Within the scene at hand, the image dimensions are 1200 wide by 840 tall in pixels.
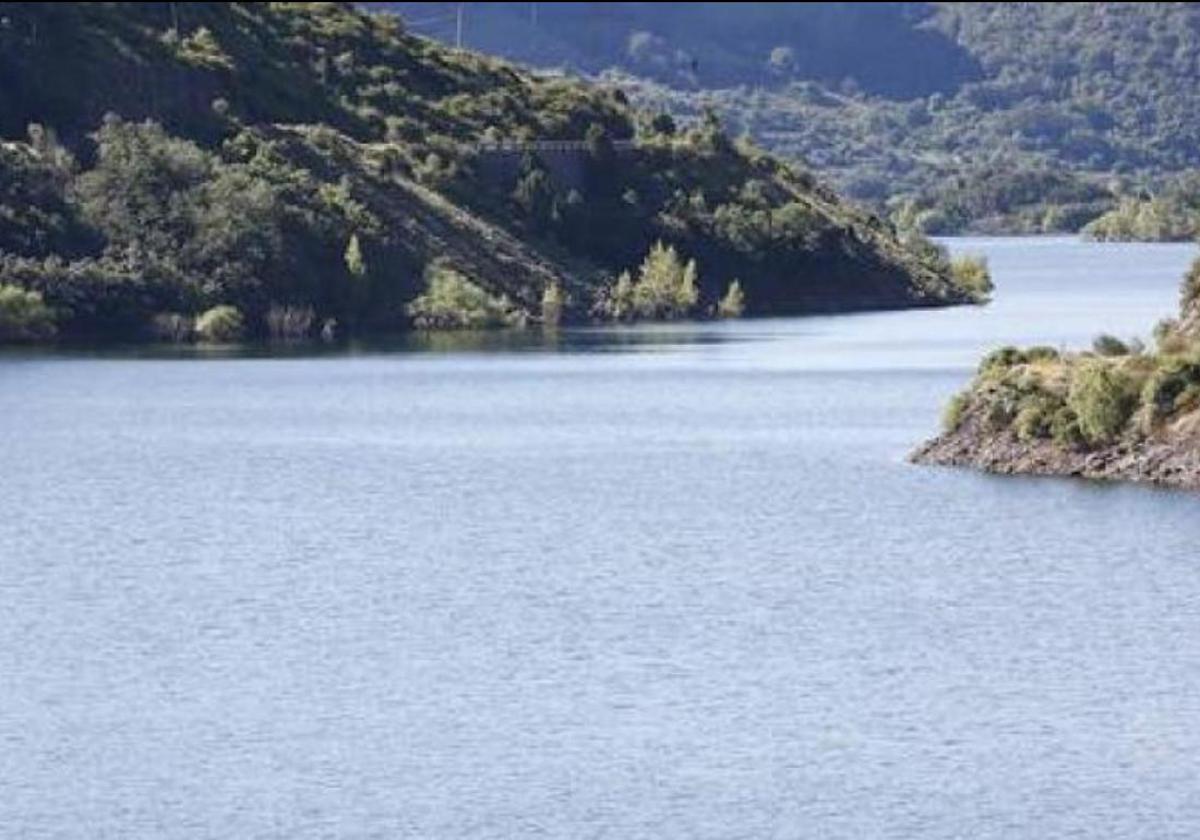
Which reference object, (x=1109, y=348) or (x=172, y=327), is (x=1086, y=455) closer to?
(x=1109, y=348)

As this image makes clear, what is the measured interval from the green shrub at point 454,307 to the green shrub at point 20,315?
1843cm

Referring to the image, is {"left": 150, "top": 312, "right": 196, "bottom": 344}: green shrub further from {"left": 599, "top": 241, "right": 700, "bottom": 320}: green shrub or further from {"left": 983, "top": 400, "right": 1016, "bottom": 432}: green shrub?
{"left": 983, "top": 400, "right": 1016, "bottom": 432}: green shrub

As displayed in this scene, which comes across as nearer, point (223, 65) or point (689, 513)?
point (689, 513)

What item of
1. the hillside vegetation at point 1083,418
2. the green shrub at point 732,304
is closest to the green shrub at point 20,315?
the green shrub at point 732,304

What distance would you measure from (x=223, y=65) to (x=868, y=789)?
13366 centimetres

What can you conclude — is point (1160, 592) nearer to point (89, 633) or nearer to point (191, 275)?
point (89, 633)

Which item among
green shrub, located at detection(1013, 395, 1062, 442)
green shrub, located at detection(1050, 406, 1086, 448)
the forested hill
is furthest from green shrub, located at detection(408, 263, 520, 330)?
green shrub, located at detection(1050, 406, 1086, 448)

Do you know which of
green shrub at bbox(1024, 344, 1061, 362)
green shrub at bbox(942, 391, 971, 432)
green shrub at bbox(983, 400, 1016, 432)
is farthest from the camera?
green shrub at bbox(1024, 344, 1061, 362)

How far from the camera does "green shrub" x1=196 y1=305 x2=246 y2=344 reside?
514 ft

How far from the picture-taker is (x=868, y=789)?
53.7 metres

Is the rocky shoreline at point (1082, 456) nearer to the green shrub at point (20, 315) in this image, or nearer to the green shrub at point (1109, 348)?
the green shrub at point (1109, 348)

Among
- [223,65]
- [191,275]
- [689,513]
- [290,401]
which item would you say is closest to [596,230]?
[223,65]

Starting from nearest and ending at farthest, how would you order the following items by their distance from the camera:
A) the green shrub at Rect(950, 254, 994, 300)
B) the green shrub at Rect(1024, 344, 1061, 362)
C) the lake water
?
1. the lake water
2. the green shrub at Rect(1024, 344, 1061, 362)
3. the green shrub at Rect(950, 254, 994, 300)

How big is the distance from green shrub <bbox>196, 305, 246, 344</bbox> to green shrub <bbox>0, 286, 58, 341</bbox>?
6.79m
